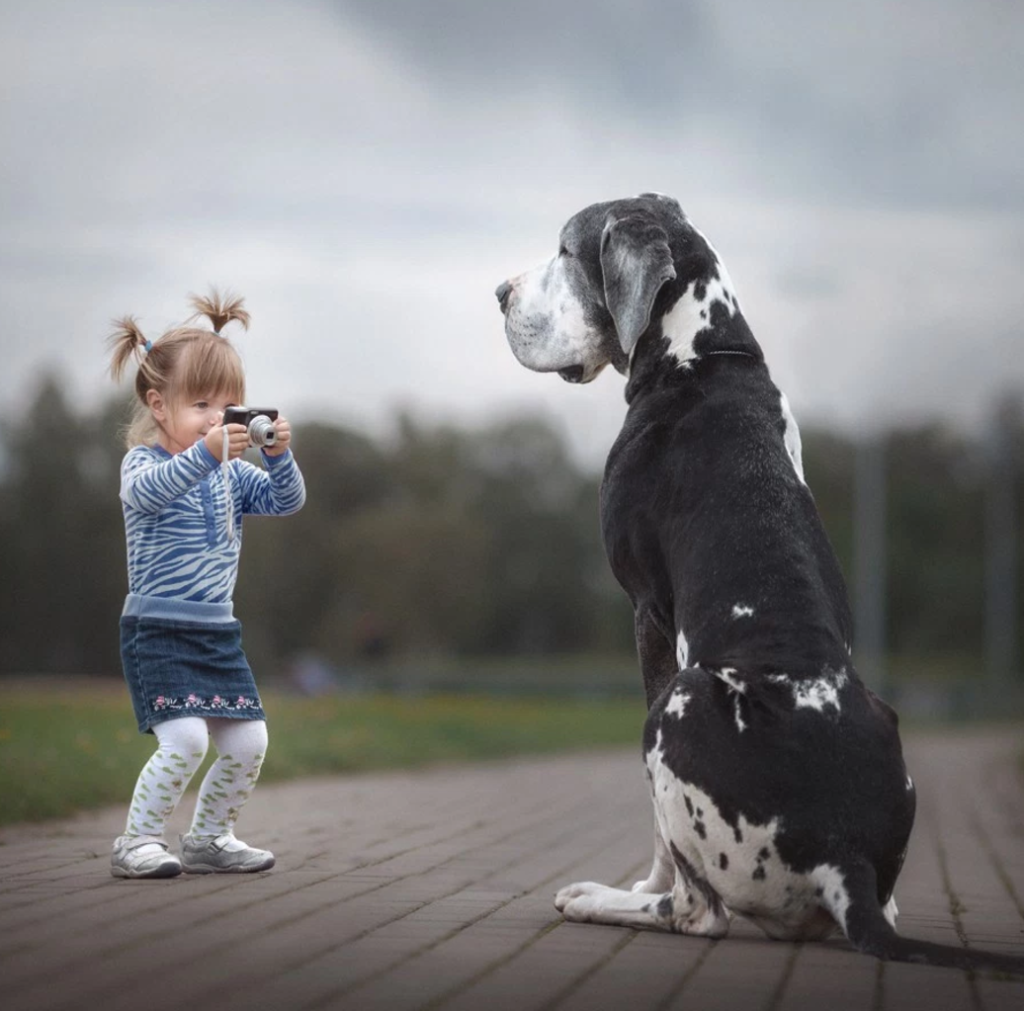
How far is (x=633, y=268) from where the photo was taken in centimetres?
508

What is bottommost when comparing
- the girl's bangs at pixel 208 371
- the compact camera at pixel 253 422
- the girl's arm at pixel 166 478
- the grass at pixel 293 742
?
the grass at pixel 293 742

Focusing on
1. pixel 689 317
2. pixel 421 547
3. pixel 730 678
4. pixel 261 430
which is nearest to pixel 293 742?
pixel 261 430

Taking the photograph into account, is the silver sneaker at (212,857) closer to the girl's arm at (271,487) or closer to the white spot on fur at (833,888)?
the girl's arm at (271,487)

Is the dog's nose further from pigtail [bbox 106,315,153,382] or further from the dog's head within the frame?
pigtail [bbox 106,315,153,382]

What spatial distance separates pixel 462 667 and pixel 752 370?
4573cm

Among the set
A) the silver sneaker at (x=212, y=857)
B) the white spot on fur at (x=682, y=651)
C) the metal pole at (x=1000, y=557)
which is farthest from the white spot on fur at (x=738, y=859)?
the metal pole at (x=1000, y=557)

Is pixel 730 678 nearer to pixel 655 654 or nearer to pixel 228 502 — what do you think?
pixel 655 654

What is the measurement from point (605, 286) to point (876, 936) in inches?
92.9

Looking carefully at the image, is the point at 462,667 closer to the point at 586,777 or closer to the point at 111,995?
the point at 586,777

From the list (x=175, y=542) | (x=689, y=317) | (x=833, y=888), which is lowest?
(x=833, y=888)

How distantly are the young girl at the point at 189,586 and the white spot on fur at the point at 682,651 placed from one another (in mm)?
1701

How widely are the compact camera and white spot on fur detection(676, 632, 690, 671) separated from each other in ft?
5.56

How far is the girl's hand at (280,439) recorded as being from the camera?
5449mm

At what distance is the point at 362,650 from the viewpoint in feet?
154
